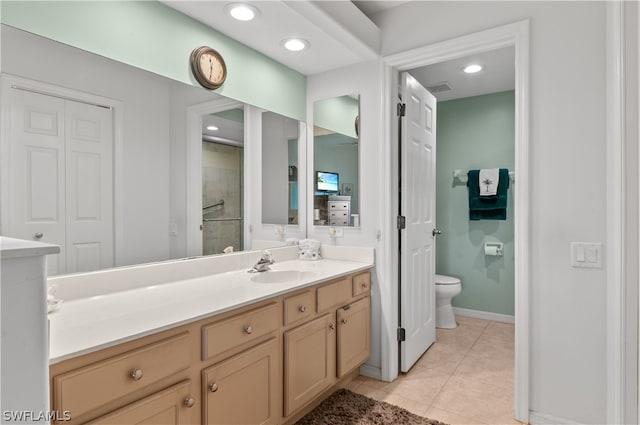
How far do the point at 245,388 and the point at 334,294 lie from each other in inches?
29.6

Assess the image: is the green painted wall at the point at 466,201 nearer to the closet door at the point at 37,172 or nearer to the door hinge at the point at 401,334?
the door hinge at the point at 401,334

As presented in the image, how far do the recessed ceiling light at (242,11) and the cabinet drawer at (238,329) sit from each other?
149 cm

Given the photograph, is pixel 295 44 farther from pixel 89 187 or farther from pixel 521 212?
pixel 521 212

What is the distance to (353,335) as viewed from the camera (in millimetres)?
2283

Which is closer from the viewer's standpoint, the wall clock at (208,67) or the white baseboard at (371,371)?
the wall clock at (208,67)

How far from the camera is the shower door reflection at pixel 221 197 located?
2.09 m

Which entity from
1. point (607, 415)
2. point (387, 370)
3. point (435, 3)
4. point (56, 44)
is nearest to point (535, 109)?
point (435, 3)

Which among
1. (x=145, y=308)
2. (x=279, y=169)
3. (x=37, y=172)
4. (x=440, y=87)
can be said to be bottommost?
(x=145, y=308)

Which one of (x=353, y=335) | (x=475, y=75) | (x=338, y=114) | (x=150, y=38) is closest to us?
(x=150, y=38)

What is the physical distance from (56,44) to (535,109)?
227 cm

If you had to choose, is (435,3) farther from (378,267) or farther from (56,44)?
(56,44)

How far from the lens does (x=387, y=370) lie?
247 cm

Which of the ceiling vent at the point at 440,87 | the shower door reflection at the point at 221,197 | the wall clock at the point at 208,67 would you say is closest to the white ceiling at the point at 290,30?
the wall clock at the point at 208,67

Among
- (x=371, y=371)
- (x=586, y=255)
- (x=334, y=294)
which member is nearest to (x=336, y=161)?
(x=334, y=294)
